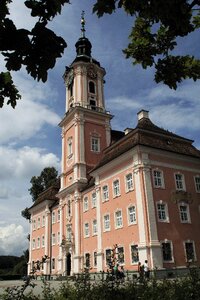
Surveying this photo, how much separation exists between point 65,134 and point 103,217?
56.1 feet

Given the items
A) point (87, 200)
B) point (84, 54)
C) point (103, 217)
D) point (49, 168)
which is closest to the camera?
point (103, 217)

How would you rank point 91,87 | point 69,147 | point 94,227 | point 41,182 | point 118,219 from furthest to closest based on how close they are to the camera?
point 41,182
point 91,87
point 69,147
point 94,227
point 118,219

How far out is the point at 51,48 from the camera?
4.35 meters

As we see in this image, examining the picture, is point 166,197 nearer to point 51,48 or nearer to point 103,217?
point 103,217

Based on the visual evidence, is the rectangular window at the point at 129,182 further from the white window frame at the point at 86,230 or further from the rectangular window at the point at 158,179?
the white window frame at the point at 86,230

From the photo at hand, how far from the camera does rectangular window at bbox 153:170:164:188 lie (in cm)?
3096

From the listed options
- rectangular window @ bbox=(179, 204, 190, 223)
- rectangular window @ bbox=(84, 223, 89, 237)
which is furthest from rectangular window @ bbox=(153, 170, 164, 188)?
rectangular window @ bbox=(84, 223, 89, 237)

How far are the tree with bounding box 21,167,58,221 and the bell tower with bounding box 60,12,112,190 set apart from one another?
15.4 metres

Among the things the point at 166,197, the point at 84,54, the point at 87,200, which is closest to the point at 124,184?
the point at 166,197

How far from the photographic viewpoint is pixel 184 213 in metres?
31.1

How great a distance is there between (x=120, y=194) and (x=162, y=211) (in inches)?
180

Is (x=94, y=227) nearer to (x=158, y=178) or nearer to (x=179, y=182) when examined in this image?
(x=158, y=178)

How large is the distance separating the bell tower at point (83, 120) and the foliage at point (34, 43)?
123ft

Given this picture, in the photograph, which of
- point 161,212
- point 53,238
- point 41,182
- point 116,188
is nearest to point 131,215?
point 161,212
